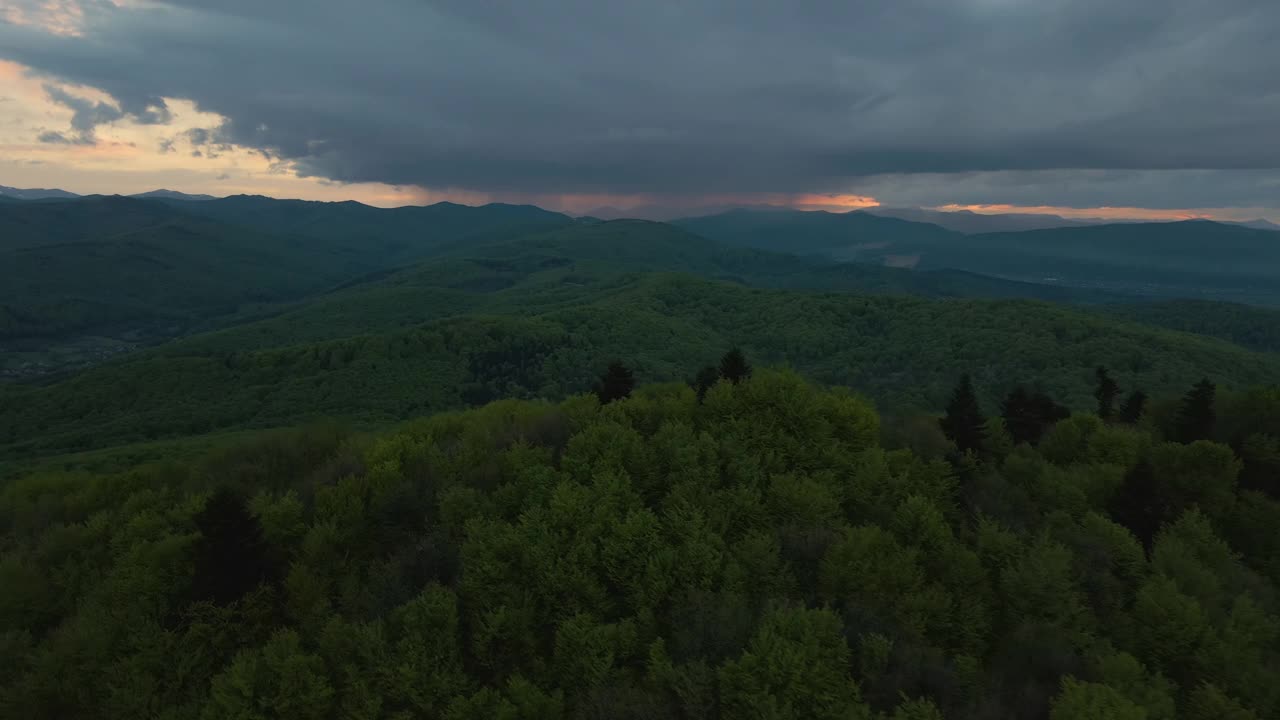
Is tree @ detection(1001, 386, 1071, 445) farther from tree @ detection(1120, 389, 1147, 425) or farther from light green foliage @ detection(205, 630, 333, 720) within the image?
light green foliage @ detection(205, 630, 333, 720)

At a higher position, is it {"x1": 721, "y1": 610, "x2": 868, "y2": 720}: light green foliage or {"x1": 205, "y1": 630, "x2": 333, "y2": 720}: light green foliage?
{"x1": 721, "y1": 610, "x2": 868, "y2": 720}: light green foliage

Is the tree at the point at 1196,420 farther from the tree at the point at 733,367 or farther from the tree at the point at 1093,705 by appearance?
the tree at the point at 1093,705

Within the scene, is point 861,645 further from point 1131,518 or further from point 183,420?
point 183,420

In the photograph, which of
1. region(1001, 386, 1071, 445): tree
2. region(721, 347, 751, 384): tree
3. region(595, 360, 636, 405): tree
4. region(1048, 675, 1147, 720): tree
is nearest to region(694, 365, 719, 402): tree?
region(721, 347, 751, 384): tree

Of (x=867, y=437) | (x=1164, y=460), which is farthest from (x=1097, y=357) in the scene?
(x=867, y=437)

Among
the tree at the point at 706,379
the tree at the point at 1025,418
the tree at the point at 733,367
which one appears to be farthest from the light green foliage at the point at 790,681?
the tree at the point at 1025,418

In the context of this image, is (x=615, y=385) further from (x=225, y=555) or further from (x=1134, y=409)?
(x=1134, y=409)
